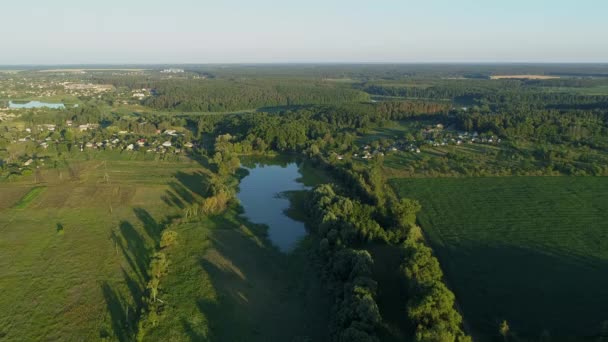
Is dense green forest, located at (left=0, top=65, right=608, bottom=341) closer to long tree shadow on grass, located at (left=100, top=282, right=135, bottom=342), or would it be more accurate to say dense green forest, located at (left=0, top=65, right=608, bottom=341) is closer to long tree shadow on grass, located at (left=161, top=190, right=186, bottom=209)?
long tree shadow on grass, located at (left=100, top=282, right=135, bottom=342)

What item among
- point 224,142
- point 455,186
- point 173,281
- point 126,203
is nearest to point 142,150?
point 224,142

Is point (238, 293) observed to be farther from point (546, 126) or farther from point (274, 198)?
point (546, 126)

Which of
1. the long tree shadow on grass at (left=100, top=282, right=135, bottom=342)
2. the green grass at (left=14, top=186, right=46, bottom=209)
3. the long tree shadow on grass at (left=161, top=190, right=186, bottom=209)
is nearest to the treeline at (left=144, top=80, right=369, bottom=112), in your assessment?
the green grass at (left=14, top=186, right=46, bottom=209)

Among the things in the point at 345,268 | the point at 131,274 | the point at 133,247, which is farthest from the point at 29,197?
the point at 345,268

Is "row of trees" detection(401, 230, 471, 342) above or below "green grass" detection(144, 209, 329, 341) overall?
above

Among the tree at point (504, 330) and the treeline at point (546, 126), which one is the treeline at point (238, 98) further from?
the tree at point (504, 330)

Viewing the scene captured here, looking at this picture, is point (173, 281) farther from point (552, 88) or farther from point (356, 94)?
point (552, 88)
